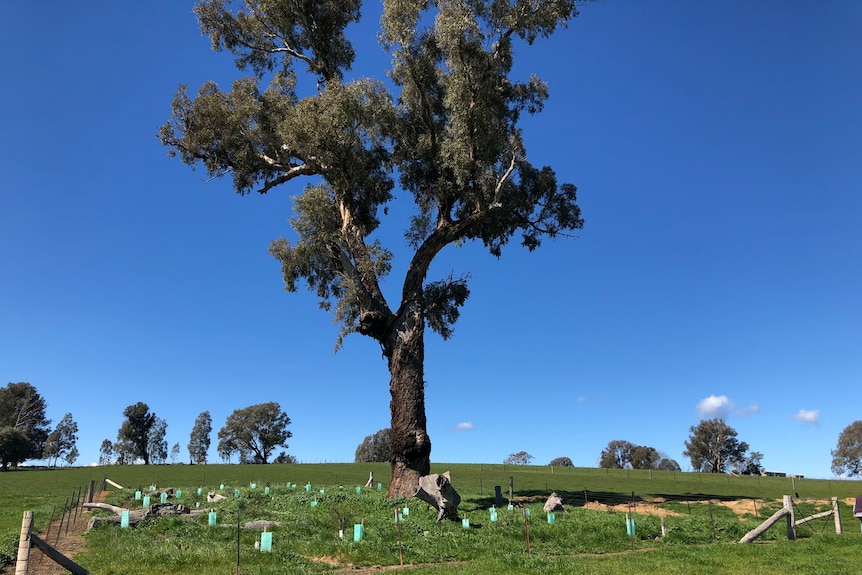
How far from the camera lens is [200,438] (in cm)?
13825

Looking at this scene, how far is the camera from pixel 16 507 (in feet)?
103

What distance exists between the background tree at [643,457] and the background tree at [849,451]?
40157mm

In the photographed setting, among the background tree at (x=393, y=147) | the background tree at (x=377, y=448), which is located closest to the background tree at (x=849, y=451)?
the background tree at (x=377, y=448)

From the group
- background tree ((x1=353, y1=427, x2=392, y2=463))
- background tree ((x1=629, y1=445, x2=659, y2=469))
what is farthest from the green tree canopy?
background tree ((x1=353, y1=427, x2=392, y2=463))

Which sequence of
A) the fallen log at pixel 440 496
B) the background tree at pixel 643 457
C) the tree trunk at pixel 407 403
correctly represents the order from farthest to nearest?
the background tree at pixel 643 457, the tree trunk at pixel 407 403, the fallen log at pixel 440 496

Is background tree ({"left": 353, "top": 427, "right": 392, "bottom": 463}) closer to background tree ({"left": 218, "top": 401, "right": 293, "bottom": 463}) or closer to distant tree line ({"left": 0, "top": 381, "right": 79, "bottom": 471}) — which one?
background tree ({"left": 218, "top": 401, "right": 293, "bottom": 463})

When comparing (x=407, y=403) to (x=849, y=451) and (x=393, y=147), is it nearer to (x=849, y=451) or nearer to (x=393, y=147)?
(x=393, y=147)

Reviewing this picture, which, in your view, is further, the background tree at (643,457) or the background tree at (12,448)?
the background tree at (643,457)

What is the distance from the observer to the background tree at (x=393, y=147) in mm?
25391

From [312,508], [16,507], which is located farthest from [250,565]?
[16,507]

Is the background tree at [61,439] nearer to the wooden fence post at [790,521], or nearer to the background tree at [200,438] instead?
the background tree at [200,438]

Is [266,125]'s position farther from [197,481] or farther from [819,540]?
[197,481]

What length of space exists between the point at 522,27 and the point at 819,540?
24.0 metres

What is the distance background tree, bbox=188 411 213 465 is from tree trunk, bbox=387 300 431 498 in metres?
130
